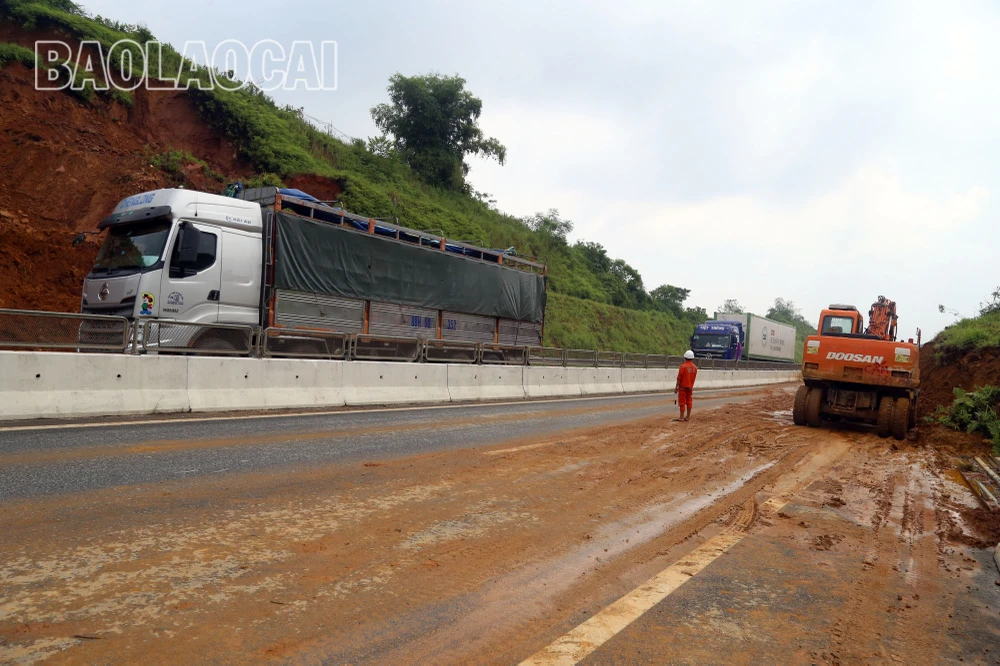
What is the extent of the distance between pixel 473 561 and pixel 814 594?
2139mm

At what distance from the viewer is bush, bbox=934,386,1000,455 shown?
530 inches

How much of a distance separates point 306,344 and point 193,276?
2.84 metres

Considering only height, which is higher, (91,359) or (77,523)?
(91,359)

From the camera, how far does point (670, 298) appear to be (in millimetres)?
71812

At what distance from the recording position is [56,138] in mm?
24344

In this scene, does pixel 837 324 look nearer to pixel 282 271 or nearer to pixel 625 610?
pixel 282 271

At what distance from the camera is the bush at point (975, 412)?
13469 millimetres

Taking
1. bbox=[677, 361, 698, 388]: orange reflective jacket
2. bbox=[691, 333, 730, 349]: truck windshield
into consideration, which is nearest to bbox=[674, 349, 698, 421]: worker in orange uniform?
bbox=[677, 361, 698, 388]: orange reflective jacket

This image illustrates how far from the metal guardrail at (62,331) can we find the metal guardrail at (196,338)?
37 cm

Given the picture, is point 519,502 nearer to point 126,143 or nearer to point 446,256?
point 446,256

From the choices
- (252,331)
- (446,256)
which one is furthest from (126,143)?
(252,331)

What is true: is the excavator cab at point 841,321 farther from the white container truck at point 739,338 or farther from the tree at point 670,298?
the tree at point 670,298

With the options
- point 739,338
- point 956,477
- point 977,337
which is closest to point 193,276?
point 956,477

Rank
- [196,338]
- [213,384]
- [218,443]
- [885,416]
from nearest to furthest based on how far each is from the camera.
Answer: [218,443] < [213,384] < [196,338] < [885,416]
